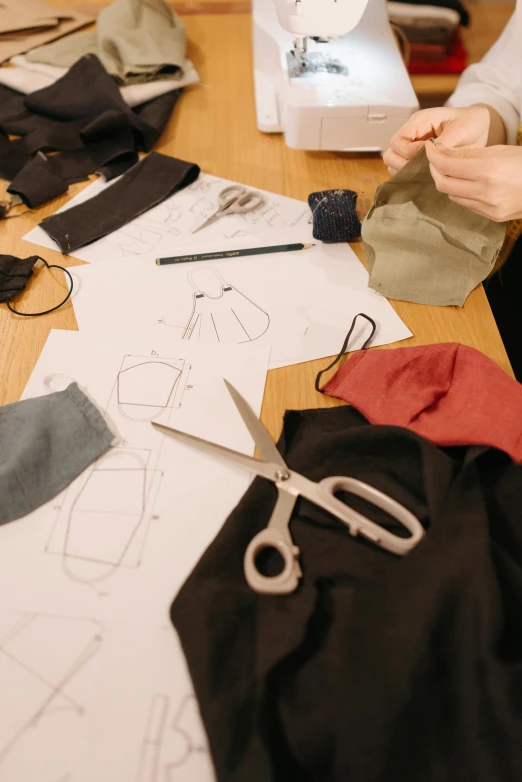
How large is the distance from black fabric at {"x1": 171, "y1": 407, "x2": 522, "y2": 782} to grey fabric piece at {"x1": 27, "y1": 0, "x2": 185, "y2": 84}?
3.50 ft

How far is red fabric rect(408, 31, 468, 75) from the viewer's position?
1522 mm

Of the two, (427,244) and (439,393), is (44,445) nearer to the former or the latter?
(439,393)

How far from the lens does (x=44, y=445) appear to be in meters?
0.70

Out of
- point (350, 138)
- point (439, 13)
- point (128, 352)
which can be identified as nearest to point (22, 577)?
point (128, 352)

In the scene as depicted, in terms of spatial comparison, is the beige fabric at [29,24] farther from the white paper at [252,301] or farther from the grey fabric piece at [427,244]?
the grey fabric piece at [427,244]

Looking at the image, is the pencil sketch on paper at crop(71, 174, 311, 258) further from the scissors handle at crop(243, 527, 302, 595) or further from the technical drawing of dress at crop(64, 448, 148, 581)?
the scissors handle at crop(243, 527, 302, 595)

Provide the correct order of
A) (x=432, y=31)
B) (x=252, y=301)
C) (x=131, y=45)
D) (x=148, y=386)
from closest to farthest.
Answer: (x=148, y=386), (x=252, y=301), (x=131, y=45), (x=432, y=31)

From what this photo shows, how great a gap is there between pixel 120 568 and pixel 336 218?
2.16ft

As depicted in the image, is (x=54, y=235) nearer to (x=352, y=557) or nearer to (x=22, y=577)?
(x=22, y=577)

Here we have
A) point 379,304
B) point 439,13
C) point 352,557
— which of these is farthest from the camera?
point 439,13

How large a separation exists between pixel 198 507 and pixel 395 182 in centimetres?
61

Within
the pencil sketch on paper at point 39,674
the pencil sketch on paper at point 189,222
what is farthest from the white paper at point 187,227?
the pencil sketch on paper at point 39,674

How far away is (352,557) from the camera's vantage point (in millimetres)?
603

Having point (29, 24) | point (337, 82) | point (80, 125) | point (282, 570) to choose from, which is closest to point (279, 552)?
point (282, 570)
